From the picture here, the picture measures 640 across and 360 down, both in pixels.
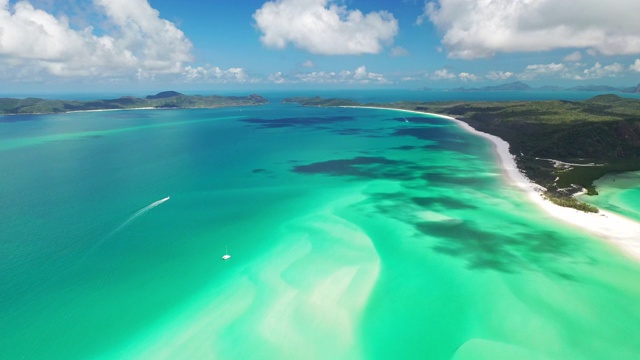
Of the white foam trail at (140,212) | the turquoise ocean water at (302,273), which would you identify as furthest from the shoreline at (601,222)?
the white foam trail at (140,212)

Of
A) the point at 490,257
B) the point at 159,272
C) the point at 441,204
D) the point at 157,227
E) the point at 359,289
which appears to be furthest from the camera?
the point at 441,204

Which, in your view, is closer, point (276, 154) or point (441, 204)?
point (441, 204)

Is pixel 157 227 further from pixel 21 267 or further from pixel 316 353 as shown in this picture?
pixel 316 353

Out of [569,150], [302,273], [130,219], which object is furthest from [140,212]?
[569,150]

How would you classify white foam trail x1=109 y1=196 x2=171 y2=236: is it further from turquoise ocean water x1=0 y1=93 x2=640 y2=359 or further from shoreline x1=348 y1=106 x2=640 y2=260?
shoreline x1=348 y1=106 x2=640 y2=260

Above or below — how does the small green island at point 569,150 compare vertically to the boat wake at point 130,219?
above

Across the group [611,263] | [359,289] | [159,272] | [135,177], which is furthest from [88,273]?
[611,263]

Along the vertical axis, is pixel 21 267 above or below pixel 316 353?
above

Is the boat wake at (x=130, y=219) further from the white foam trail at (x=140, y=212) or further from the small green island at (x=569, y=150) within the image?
the small green island at (x=569, y=150)

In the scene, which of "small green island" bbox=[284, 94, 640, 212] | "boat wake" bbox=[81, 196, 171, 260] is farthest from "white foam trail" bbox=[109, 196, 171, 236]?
"small green island" bbox=[284, 94, 640, 212]
